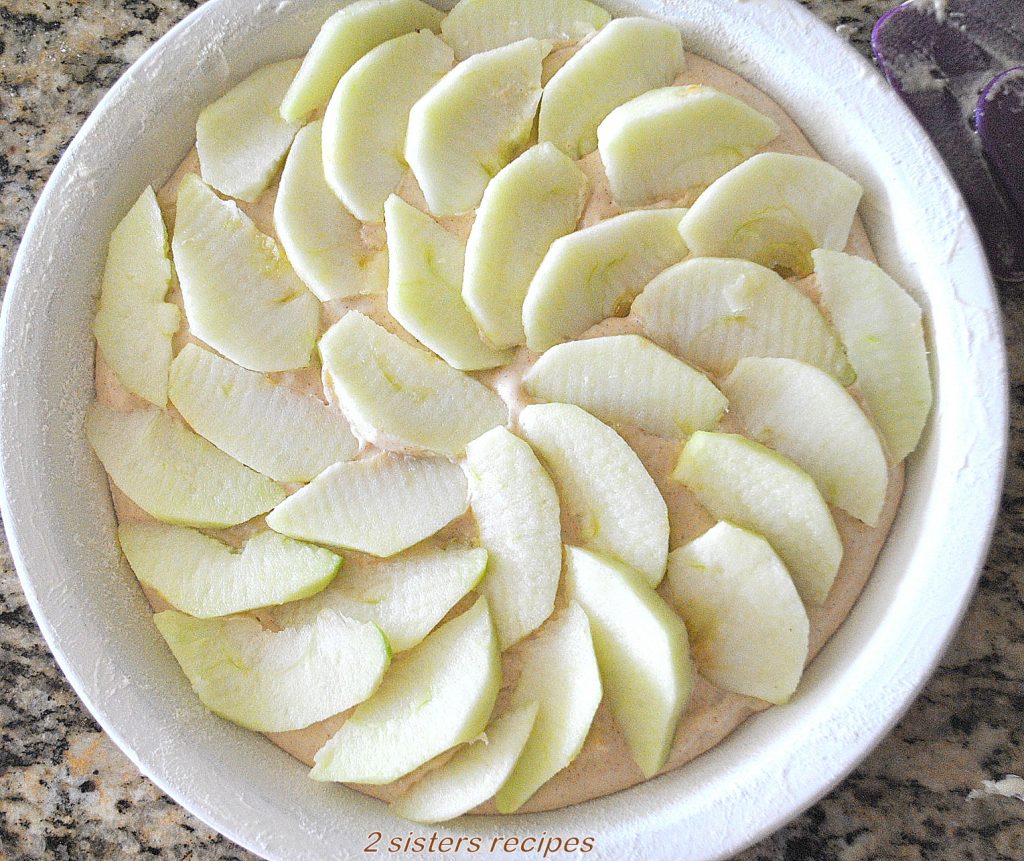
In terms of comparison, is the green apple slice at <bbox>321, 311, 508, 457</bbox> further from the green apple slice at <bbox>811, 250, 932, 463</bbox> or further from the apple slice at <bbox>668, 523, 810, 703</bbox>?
the green apple slice at <bbox>811, 250, 932, 463</bbox>

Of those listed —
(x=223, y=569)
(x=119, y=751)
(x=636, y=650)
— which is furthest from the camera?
(x=119, y=751)

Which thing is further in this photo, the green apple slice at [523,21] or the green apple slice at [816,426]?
the green apple slice at [523,21]

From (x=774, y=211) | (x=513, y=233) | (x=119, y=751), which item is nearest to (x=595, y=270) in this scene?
(x=513, y=233)

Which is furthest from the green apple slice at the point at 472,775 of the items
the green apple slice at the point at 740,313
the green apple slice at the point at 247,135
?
the green apple slice at the point at 247,135

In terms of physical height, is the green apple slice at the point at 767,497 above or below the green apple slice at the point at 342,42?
below

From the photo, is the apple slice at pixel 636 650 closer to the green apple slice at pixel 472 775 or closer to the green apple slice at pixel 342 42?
the green apple slice at pixel 472 775

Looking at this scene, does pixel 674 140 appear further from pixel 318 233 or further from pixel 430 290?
pixel 318 233

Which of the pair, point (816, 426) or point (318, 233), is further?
point (318, 233)
